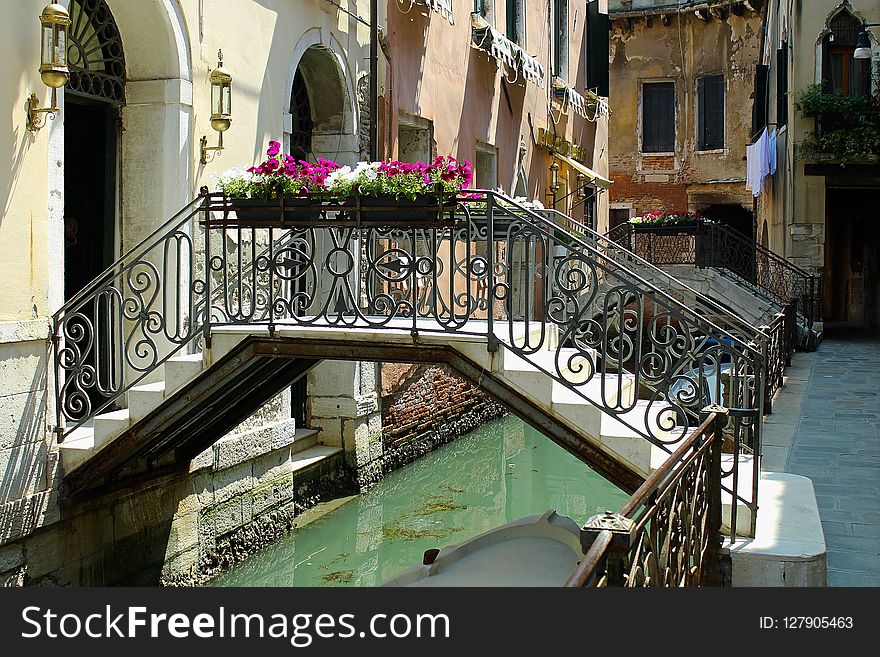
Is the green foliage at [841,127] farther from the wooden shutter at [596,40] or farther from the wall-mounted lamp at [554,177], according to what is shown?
the wall-mounted lamp at [554,177]

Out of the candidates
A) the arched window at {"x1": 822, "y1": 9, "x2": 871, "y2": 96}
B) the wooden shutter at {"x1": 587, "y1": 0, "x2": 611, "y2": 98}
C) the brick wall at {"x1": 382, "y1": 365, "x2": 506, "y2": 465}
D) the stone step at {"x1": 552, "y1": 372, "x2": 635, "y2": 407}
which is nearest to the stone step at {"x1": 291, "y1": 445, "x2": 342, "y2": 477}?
the brick wall at {"x1": 382, "y1": 365, "x2": 506, "y2": 465}

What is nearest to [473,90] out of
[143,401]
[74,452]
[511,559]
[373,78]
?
[373,78]

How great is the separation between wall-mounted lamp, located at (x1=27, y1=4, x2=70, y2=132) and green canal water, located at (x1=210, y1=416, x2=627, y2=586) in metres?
3.57

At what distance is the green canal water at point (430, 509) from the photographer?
788 cm

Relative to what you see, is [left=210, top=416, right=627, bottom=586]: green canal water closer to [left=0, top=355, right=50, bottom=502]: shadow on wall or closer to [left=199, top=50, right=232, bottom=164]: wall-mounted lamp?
[left=0, top=355, right=50, bottom=502]: shadow on wall

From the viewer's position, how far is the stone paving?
19.0ft

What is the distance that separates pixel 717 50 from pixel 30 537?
80.4ft

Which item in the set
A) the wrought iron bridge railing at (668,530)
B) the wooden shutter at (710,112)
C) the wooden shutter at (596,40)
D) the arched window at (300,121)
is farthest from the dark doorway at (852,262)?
the wrought iron bridge railing at (668,530)

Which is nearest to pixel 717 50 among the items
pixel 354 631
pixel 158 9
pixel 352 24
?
pixel 352 24

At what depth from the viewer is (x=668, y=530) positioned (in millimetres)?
3592

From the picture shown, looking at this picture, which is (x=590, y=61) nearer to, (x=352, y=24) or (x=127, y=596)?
(x=352, y=24)

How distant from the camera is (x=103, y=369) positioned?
7.35 meters

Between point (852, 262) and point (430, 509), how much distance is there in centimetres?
1630

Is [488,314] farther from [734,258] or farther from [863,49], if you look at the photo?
[734,258]
